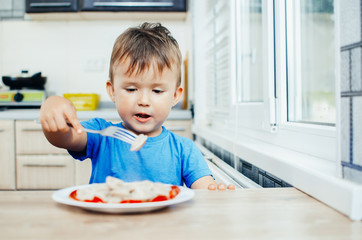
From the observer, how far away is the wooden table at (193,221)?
0.49 metres

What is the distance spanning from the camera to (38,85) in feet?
10.2

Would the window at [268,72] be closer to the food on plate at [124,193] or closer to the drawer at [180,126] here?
the drawer at [180,126]

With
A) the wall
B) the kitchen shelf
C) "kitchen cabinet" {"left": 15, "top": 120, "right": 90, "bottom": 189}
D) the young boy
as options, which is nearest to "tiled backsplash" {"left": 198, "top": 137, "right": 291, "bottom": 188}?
the young boy

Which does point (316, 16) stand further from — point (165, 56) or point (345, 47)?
point (345, 47)

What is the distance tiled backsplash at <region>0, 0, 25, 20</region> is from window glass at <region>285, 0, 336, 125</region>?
8.29 feet

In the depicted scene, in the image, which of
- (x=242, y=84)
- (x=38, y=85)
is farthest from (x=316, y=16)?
(x=38, y=85)

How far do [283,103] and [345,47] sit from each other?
66 centimetres

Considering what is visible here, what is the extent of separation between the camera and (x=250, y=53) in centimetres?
194

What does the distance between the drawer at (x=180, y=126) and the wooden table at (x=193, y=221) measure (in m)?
2.06

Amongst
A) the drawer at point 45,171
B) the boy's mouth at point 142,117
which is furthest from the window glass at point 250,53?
the drawer at point 45,171

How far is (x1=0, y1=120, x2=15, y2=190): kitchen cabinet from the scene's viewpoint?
2.74 m

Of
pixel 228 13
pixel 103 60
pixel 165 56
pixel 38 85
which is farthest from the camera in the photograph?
pixel 103 60

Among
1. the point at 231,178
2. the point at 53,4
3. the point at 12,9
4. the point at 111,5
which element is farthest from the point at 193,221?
the point at 12,9

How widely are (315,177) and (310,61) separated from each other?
152 cm
